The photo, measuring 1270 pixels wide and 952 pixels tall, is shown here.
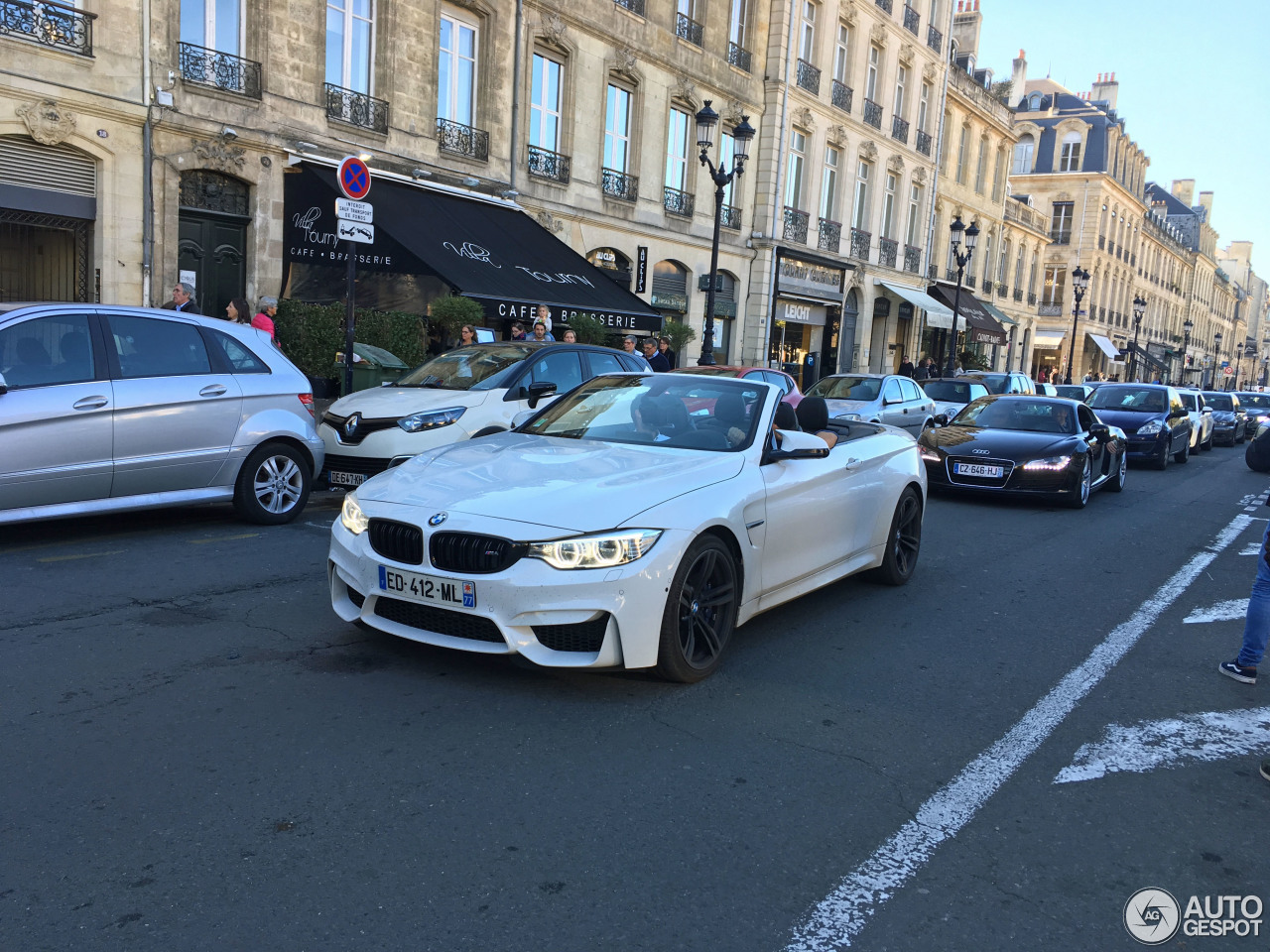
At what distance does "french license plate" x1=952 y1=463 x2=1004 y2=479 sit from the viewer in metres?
12.0

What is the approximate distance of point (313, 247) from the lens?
54.3 feet

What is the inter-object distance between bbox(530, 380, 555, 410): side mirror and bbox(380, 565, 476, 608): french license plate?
5.71 m

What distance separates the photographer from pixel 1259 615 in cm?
521

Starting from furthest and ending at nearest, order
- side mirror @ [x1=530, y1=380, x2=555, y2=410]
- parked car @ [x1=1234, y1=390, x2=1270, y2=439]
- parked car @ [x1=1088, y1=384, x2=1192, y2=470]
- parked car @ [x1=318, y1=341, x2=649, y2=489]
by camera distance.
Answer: parked car @ [x1=1234, y1=390, x2=1270, y2=439], parked car @ [x1=1088, y1=384, x2=1192, y2=470], side mirror @ [x1=530, y1=380, x2=555, y2=410], parked car @ [x1=318, y1=341, x2=649, y2=489]

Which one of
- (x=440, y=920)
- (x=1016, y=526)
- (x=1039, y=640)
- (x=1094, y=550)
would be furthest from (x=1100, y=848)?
(x=1016, y=526)

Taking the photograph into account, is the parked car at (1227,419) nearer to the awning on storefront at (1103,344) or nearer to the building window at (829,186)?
the building window at (829,186)

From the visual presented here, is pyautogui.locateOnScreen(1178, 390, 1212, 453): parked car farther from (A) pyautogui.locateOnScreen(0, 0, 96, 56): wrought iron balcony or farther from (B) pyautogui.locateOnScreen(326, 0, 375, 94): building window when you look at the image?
(A) pyautogui.locateOnScreen(0, 0, 96, 56): wrought iron balcony

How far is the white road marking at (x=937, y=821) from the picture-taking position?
2.89m

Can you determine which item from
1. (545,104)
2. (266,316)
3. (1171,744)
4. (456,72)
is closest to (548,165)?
(545,104)

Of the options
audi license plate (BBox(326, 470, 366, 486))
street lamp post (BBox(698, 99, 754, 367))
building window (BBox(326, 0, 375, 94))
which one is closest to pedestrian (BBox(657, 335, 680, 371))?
street lamp post (BBox(698, 99, 754, 367))

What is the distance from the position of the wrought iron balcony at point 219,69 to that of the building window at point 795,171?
17.6 metres

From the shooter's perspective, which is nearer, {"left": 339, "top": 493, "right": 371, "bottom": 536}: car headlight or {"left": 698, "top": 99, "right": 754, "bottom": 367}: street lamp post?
{"left": 339, "top": 493, "right": 371, "bottom": 536}: car headlight

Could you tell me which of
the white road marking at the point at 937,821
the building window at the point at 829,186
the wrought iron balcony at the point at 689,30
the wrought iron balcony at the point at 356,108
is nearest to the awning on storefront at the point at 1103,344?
the building window at the point at 829,186

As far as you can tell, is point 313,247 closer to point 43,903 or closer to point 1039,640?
point 1039,640
